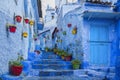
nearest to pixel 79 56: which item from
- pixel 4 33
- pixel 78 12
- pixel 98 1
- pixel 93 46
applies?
pixel 93 46

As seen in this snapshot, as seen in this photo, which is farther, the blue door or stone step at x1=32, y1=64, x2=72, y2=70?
the blue door

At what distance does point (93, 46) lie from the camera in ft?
40.9

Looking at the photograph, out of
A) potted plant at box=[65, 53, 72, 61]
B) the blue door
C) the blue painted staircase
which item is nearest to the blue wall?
the blue door

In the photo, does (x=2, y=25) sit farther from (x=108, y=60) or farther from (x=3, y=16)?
(x=108, y=60)

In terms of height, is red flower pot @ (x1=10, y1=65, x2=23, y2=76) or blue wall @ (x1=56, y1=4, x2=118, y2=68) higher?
blue wall @ (x1=56, y1=4, x2=118, y2=68)

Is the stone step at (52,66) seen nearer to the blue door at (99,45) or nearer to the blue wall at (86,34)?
the blue wall at (86,34)

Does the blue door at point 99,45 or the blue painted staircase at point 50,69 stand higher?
the blue door at point 99,45

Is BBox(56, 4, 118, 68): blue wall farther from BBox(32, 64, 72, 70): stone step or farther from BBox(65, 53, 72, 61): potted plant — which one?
BBox(32, 64, 72, 70): stone step

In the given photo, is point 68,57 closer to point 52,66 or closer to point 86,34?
point 52,66

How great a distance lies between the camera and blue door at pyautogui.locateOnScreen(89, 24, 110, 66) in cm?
1245

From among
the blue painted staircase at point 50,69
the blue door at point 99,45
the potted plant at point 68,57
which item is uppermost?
the blue door at point 99,45

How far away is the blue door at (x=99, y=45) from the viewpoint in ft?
40.8

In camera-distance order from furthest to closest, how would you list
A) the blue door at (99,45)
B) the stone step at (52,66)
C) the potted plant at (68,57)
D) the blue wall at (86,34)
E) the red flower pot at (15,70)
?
the potted plant at (68,57) → the blue door at (99,45) → the blue wall at (86,34) → the stone step at (52,66) → the red flower pot at (15,70)

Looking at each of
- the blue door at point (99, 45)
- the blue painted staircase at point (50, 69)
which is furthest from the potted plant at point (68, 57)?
the blue door at point (99, 45)
